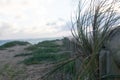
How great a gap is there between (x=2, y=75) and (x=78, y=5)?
5377mm

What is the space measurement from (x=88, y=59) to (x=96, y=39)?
0.79 ft

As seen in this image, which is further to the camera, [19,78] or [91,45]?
[19,78]

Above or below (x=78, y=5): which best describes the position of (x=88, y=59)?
below

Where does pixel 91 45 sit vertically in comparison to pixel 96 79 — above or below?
above

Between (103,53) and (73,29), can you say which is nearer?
(103,53)

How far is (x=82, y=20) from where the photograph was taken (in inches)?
126

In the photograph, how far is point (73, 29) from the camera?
344 centimetres

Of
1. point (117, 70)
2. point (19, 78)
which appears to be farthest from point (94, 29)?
point (19, 78)

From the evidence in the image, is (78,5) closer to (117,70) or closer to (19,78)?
(117,70)

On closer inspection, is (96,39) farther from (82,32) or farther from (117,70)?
(117,70)

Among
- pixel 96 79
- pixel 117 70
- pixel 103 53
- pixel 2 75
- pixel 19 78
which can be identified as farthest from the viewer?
pixel 2 75

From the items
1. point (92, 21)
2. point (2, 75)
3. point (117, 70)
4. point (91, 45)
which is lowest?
point (2, 75)

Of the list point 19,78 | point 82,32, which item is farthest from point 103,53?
point 19,78

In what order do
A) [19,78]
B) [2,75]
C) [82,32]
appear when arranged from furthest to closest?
[2,75] → [19,78] → [82,32]
